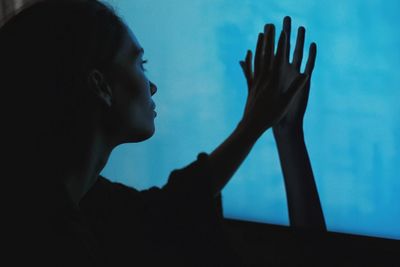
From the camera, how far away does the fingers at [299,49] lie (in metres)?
0.71

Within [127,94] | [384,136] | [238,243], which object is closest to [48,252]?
[127,94]

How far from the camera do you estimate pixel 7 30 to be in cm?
70

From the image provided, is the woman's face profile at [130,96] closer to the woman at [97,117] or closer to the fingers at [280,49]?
the woman at [97,117]

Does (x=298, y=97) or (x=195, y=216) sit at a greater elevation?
(x=298, y=97)

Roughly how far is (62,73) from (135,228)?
0.29 m

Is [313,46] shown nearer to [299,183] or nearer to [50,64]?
[299,183]

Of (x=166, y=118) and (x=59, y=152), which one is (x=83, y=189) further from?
(x=166, y=118)

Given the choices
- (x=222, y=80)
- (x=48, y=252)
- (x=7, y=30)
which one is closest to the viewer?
(x=48, y=252)

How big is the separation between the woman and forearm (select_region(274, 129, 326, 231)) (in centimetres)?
10

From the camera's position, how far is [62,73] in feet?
2.20

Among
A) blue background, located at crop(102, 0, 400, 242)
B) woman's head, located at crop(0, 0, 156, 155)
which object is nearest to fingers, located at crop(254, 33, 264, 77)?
blue background, located at crop(102, 0, 400, 242)

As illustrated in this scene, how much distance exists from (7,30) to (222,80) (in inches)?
15.5

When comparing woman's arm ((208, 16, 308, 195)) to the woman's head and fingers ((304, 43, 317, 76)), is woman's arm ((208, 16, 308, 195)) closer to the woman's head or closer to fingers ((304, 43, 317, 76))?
fingers ((304, 43, 317, 76))

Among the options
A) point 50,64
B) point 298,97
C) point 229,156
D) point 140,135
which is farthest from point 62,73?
point 298,97
